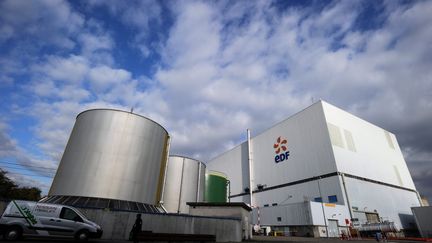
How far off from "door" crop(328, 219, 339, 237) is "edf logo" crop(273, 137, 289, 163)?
1669cm

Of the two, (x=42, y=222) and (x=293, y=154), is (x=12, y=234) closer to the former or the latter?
(x=42, y=222)

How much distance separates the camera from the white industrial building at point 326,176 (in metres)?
35.8

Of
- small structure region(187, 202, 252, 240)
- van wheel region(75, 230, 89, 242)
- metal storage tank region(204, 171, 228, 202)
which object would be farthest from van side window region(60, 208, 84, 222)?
metal storage tank region(204, 171, 228, 202)

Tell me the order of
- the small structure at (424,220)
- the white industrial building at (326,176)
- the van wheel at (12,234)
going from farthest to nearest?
the small structure at (424,220) → the white industrial building at (326,176) → the van wheel at (12,234)

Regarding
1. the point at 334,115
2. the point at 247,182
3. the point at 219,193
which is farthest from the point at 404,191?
the point at 219,193

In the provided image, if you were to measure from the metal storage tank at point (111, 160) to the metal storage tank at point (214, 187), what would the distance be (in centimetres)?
1711

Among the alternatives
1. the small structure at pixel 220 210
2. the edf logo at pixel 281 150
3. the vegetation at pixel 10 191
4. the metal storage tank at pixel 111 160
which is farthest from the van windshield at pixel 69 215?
the vegetation at pixel 10 191

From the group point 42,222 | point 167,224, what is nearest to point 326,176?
point 167,224

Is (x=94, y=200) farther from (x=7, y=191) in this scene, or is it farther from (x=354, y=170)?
(x=7, y=191)

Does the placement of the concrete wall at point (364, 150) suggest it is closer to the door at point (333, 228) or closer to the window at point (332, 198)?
the window at point (332, 198)

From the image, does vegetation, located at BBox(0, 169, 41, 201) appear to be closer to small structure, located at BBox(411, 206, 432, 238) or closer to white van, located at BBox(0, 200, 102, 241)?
white van, located at BBox(0, 200, 102, 241)

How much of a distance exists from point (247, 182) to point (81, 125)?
4783 cm

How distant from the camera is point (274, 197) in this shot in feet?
164

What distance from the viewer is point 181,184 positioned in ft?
96.3
